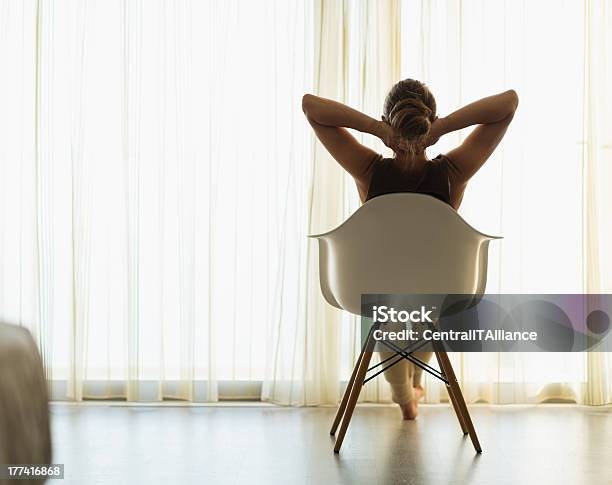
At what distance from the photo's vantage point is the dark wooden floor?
2330mm

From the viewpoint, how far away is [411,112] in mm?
2559

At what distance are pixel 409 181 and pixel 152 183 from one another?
126 centimetres

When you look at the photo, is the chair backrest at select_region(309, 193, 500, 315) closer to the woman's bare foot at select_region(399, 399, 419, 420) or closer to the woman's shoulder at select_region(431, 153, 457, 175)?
the woman's shoulder at select_region(431, 153, 457, 175)

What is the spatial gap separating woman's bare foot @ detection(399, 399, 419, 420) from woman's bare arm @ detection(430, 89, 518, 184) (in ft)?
2.91

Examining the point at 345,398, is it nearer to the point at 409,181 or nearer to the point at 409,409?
the point at 409,409

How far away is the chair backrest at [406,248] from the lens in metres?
2.47

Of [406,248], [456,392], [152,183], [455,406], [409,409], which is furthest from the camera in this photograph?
[152,183]

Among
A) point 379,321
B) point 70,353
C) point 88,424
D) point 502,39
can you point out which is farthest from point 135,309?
point 502,39

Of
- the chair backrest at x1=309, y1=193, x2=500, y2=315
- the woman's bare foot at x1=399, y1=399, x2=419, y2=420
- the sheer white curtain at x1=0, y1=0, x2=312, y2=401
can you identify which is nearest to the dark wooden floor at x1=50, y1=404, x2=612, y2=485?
the woman's bare foot at x1=399, y1=399, x2=419, y2=420

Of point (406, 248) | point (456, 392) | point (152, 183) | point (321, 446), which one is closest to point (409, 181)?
point (406, 248)

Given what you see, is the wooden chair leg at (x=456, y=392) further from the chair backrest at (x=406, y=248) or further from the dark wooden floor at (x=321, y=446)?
the chair backrest at (x=406, y=248)

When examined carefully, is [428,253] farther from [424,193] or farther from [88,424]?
[88,424]

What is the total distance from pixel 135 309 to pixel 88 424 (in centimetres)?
57

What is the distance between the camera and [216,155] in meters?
3.41
